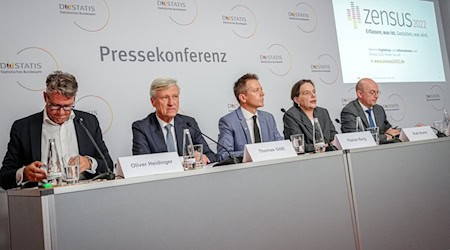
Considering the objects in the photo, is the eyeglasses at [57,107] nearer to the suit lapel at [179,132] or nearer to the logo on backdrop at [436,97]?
the suit lapel at [179,132]

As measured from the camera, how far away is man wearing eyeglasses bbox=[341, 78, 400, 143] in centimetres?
452

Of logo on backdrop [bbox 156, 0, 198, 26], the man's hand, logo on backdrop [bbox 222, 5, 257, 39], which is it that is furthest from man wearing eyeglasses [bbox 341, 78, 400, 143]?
the man's hand

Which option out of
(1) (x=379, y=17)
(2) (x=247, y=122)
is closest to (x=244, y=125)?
(2) (x=247, y=122)

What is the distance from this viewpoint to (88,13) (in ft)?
12.1

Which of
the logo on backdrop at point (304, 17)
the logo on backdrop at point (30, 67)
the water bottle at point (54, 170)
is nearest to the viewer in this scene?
the water bottle at point (54, 170)

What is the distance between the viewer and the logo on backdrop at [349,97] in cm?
500

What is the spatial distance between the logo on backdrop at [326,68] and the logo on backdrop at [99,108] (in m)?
2.08

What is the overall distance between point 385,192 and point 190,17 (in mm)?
2243

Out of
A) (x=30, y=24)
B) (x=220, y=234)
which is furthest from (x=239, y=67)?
(x=220, y=234)

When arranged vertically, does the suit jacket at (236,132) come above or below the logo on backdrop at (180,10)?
below

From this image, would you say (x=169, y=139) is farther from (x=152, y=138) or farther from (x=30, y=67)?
(x=30, y=67)

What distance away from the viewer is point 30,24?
3463mm

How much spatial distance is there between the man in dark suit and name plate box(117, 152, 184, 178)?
1.15 metres

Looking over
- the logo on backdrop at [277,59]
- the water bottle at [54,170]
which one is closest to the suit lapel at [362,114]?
the logo on backdrop at [277,59]
